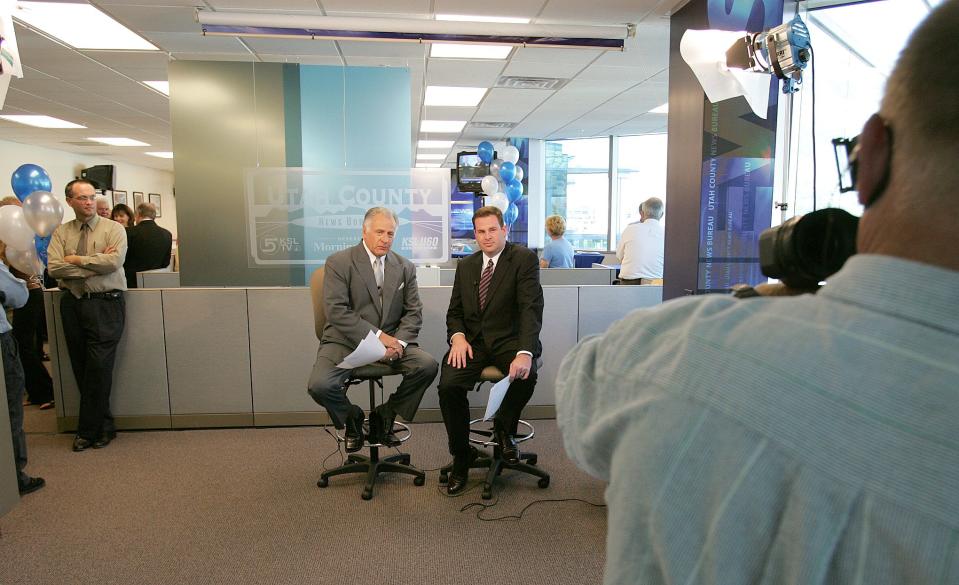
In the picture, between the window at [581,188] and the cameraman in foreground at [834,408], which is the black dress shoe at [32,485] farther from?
the window at [581,188]

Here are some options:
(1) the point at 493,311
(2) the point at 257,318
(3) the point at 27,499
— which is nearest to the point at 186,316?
(2) the point at 257,318

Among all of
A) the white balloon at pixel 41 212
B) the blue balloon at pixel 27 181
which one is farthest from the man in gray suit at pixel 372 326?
the blue balloon at pixel 27 181

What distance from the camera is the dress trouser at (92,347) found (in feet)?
12.1

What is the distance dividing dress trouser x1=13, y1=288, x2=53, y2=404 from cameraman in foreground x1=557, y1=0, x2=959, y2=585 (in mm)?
5531

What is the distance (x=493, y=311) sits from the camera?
316 cm

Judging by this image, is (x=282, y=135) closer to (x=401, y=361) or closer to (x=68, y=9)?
(x=68, y=9)

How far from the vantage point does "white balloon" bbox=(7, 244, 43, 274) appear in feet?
13.3

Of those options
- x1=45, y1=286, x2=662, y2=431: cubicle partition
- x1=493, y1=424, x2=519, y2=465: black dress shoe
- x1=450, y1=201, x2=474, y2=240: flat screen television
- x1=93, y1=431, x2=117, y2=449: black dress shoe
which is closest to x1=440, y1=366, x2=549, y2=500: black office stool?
x1=493, y1=424, x2=519, y2=465: black dress shoe

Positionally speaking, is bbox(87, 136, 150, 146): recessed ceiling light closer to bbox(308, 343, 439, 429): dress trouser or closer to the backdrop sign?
the backdrop sign

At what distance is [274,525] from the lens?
270cm

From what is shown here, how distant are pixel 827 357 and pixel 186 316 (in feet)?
13.8

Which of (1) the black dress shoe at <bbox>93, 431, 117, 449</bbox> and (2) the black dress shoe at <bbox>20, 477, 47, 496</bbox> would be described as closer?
(2) the black dress shoe at <bbox>20, 477, 47, 496</bbox>

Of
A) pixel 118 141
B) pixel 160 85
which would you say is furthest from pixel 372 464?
pixel 118 141

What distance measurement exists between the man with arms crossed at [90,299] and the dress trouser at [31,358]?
3.93 feet
